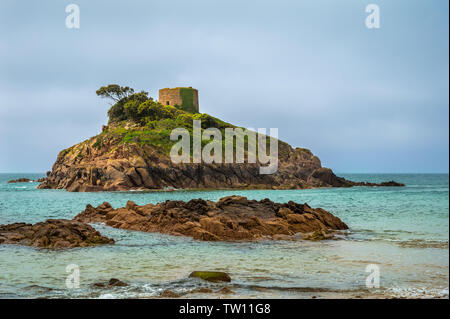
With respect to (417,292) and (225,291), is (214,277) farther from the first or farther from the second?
(417,292)

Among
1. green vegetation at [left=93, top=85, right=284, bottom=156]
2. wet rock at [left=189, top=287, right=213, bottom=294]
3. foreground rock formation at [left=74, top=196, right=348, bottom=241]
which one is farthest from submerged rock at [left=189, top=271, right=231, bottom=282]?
green vegetation at [left=93, top=85, right=284, bottom=156]

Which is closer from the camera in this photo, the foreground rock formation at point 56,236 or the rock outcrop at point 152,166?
the foreground rock formation at point 56,236

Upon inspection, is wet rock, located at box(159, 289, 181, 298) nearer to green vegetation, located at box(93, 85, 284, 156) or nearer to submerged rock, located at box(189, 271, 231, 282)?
submerged rock, located at box(189, 271, 231, 282)

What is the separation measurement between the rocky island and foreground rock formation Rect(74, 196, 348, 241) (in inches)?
2105

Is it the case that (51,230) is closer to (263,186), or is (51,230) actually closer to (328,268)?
(328,268)

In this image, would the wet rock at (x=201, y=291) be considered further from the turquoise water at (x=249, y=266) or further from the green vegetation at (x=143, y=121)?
the green vegetation at (x=143, y=121)

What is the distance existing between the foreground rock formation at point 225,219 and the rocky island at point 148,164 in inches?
2105

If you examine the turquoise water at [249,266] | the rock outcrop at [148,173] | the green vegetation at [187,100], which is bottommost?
the turquoise water at [249,266]

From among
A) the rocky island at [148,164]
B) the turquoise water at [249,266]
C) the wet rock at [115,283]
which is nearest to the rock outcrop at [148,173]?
the rocky island at [148,164]

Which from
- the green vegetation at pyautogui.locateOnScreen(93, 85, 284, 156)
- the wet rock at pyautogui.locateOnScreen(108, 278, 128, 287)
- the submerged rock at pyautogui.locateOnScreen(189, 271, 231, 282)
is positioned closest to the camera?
the wet rock at pyautogui.locateOnScreen(108, 278, 128, 287)

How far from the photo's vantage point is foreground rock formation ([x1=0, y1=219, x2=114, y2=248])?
20.5m

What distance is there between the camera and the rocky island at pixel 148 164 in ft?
285

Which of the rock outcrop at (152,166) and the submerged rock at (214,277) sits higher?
the rock outcrop at (152,166)

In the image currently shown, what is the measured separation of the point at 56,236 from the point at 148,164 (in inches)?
2738
